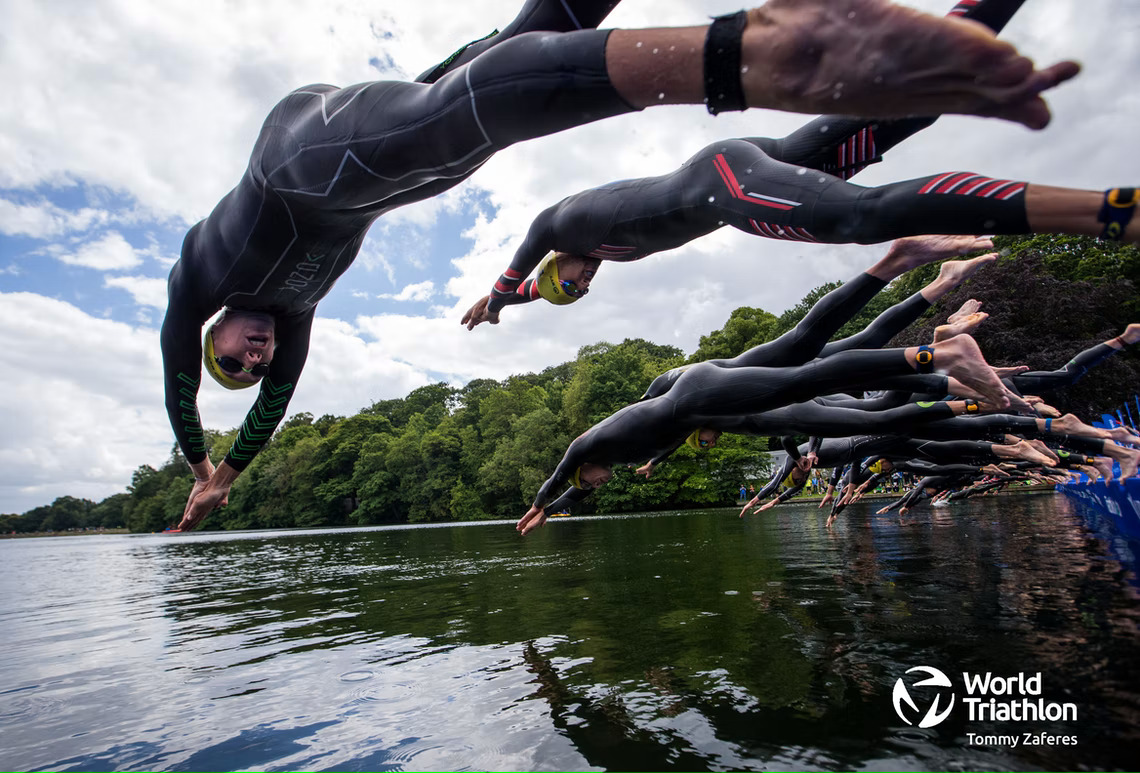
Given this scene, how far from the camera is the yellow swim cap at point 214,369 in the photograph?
4137mm

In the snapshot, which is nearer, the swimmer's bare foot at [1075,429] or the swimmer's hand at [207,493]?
the swimmer's hand at [207,493]

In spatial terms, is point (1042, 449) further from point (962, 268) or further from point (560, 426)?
point (560, 426)

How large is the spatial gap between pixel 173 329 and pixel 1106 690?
5.83m

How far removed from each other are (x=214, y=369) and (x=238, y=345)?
38 cm

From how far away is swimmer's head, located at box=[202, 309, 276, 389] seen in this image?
13.1 feet

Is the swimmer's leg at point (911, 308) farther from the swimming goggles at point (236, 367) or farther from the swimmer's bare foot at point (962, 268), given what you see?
the swimming goggles at point (236, 367)

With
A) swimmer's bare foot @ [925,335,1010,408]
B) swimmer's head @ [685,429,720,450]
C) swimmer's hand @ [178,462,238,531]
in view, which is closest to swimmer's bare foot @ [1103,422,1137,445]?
swimmer's bare foot @ [925,335,1010,408]

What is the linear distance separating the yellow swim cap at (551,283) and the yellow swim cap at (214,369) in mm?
2239

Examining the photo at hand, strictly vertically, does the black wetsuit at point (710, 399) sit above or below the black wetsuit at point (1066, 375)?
below

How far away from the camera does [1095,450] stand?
9.45 m

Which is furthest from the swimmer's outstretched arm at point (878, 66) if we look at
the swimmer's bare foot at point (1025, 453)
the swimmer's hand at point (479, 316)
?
the swimmer's bare foot at point (1025, 453)

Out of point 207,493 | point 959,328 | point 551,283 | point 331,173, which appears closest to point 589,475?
point 551,283

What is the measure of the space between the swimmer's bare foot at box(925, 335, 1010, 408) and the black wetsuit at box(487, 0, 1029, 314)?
1770 mm

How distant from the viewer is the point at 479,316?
196 inches
